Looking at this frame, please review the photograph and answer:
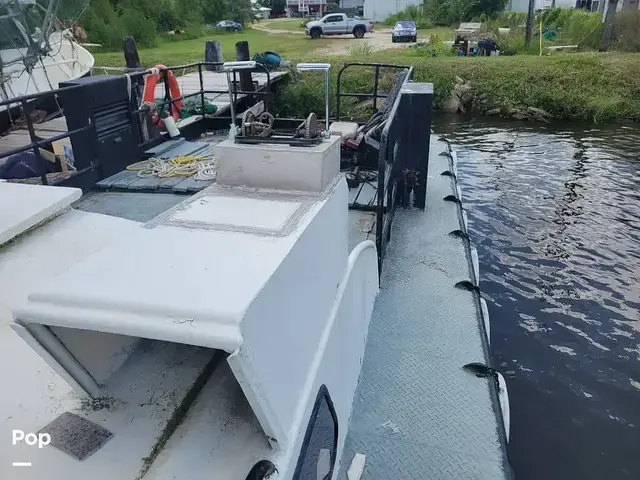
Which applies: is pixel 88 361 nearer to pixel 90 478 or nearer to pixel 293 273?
pixel 90 478

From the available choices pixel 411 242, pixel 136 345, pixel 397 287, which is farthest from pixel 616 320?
pixel 136 345

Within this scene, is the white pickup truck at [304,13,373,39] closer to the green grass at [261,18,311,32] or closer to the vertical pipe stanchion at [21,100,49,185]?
the green grass at [261,18,311,32]

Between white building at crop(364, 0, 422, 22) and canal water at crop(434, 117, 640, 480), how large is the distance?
3732 centimetres

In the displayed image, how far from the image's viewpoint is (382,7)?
44469 mm

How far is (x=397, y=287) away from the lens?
14.0 ft

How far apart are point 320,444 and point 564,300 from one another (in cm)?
493

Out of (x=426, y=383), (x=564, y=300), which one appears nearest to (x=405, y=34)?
(x=564, y=300)

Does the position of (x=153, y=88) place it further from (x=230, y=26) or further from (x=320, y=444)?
(x=230, y=26)

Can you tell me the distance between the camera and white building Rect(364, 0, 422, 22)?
43.8 meters

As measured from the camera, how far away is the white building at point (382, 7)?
43.8 metres

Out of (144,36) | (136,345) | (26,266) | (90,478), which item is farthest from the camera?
(144,36)

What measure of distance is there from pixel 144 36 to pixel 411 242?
2913 centimetres

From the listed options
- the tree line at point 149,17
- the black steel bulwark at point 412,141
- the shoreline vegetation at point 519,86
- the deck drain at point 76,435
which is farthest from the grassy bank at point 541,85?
the deck drain at point 76,435

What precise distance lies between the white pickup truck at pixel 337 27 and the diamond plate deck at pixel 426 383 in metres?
29.6
